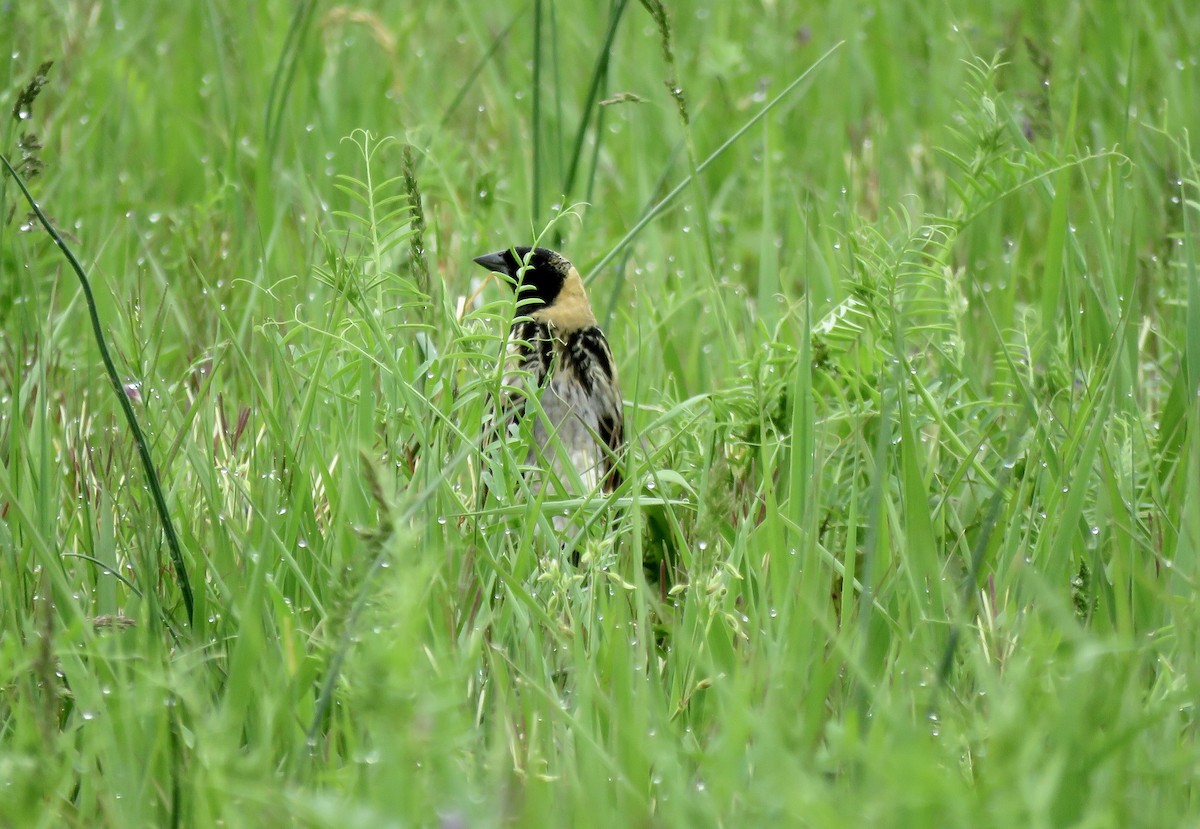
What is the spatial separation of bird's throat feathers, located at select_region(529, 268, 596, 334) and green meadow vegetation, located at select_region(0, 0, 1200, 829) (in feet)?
0.43

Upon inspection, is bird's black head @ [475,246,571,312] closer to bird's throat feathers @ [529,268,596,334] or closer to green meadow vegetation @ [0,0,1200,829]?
bird's throat feathers @ [529,268,596,334]

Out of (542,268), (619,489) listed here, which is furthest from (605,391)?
(619,489)

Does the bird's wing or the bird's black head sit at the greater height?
the bird's black head

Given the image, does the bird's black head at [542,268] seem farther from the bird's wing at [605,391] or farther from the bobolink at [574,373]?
the bird's wing at [605,391]

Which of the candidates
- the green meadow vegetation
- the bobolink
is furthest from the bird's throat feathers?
the green meadow vegetation

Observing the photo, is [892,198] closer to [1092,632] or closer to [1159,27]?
[1159,27]

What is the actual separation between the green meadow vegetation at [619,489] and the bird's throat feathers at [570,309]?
13cm

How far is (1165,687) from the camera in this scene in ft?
6.34

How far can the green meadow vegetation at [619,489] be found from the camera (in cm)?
159

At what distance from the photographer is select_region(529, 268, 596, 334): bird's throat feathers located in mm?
3438

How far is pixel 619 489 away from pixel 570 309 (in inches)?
43.9

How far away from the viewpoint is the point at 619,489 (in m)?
2.43

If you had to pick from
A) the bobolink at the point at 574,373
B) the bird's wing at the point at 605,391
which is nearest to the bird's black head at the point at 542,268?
the bobolink at the point at 574,373

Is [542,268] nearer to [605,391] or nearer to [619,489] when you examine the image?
[605,391]
